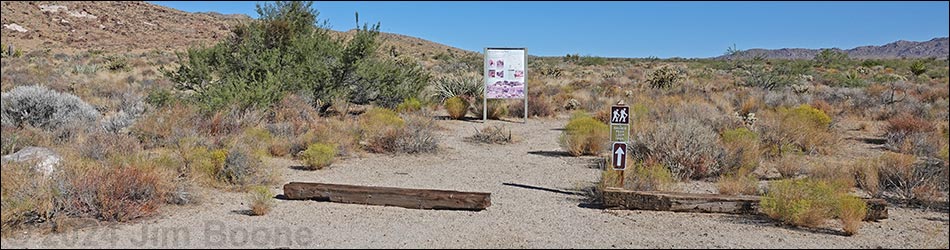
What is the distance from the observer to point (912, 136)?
13.8m

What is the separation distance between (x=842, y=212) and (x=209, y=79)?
15.5 metres

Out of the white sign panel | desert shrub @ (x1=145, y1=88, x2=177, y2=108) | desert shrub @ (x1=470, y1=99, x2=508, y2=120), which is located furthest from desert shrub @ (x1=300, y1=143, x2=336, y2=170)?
desert shrub @ (x1=470, y1=99, x2=508, y2=120)

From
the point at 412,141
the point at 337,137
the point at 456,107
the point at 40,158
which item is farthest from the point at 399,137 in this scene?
the point at 456,107

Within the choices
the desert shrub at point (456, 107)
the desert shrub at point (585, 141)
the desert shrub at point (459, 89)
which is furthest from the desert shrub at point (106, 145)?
the desert shrub at point (459, 89)

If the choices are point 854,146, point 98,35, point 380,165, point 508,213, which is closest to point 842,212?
point 508,213

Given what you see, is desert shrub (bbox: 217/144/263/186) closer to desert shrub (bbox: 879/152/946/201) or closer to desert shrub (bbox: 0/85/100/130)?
desert shrub (bbox: 0/85/100/130)

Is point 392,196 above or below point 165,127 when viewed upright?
below

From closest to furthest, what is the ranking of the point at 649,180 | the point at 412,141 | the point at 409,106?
the point at 649,180 → the point at 412,141 → the point at 409,106

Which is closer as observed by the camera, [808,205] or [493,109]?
[808,205]

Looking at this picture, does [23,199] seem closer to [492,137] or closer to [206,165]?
[206,165]

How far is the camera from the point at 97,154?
34.0ft

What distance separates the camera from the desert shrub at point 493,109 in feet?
70.1

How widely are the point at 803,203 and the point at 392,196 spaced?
4.65 m

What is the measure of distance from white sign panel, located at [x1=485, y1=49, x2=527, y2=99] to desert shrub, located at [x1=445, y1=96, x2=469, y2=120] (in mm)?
1118
